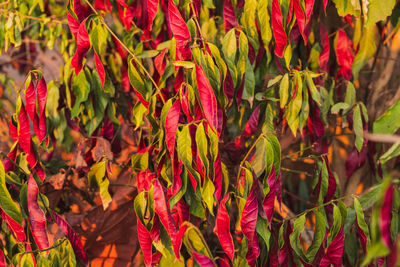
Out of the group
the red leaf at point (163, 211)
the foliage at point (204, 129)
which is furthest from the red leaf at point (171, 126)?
the red leaf at point (163, 211)

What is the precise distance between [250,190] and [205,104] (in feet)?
0.73

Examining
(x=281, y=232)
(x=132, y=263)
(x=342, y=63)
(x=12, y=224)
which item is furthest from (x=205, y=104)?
(x=132, y=263)

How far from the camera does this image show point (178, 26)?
3.40ft

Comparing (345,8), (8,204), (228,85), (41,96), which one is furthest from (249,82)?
(8,204)

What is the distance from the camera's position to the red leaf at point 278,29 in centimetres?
109

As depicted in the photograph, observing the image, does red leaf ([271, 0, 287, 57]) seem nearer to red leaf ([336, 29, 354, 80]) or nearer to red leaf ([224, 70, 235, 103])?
red leaf ([224, 70, 235, 103])

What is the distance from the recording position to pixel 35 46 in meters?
2.20

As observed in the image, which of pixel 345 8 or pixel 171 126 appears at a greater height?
pixel 345 8

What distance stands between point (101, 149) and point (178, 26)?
0.51 metres

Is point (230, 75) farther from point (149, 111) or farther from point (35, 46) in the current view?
point (35, 46)

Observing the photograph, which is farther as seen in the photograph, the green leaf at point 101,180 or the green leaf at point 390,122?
the green leaf at point 101,180

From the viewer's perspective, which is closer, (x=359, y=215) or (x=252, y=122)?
(x=359, y=215)

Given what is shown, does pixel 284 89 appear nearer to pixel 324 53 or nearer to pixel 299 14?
pixel 299 14

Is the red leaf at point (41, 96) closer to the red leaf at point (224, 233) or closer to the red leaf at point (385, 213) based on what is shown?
the red leaf at point (224, 233)
